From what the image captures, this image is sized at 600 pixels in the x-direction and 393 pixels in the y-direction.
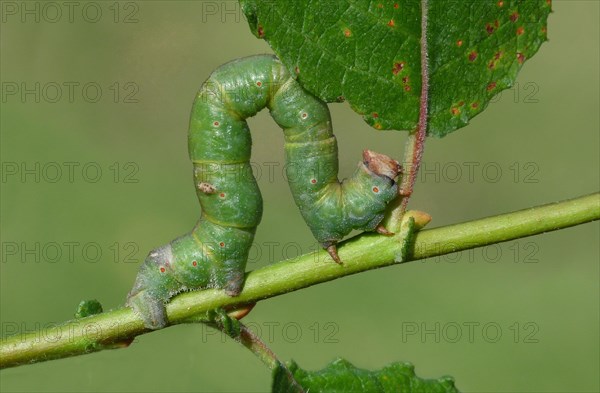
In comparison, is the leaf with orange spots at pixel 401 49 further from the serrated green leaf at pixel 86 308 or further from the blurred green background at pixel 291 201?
the blurred green background at pixel 291 201

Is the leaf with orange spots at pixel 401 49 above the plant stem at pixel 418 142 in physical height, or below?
above

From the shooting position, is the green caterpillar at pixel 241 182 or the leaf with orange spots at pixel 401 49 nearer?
the leaf with orange spots at pixel 401 49

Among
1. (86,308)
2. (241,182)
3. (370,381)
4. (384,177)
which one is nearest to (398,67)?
(384,177)

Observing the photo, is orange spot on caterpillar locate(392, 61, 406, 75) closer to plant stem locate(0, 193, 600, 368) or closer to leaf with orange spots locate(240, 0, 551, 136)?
leaf with orange spots locate(240, 0, 551, 136)

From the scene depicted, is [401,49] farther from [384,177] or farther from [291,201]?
[291,201]

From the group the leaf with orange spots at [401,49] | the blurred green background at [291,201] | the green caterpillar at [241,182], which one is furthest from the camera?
the blurred green background at [291,201]

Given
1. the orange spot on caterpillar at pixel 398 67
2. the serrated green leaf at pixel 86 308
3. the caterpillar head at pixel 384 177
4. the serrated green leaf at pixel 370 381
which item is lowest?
the serrated green leaf at pixel 370 381

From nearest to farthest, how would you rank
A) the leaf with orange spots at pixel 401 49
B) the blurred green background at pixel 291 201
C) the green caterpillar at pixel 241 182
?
the leaf with orange spots at pixel 401 49 → the green caterpillar at pixel 241 182 → the blurred green background at pixel 291 201

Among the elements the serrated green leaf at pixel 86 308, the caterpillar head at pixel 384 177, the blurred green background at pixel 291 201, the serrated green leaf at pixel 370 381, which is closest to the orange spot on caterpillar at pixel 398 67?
the caterpillar head at pixel 384 177

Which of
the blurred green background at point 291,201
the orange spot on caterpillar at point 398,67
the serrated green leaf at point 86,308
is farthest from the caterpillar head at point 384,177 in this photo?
the blurred green background at point 291,201
